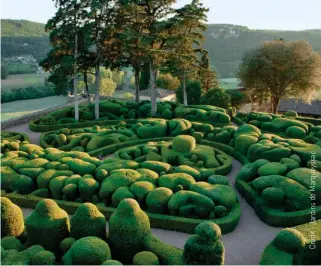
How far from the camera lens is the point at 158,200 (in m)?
16.7

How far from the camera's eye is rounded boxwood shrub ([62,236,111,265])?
1170cm

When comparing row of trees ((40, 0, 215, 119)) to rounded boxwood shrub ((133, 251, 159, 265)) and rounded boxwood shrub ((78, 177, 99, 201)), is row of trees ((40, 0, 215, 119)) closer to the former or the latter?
rounded boxwood shrub ((78, 177, 99, 201))

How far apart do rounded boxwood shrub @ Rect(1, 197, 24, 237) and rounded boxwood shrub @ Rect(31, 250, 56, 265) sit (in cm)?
256

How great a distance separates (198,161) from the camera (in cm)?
2311

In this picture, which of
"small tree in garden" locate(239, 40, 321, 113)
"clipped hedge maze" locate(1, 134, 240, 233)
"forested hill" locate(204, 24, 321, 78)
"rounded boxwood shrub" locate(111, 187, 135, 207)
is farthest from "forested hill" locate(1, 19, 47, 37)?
"rounded boxwood shrub" locate(111, 187, 135, 207)

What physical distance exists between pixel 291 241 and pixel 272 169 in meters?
6.95

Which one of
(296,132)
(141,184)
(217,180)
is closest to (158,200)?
(141,184)

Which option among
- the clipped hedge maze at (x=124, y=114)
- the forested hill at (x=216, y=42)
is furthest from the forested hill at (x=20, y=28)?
the clipped hedge maze at (x=124, y=114)

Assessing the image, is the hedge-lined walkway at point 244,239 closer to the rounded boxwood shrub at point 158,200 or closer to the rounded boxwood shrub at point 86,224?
the rounded boxwood shrub at point 158,200

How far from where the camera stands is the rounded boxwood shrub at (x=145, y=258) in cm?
1198

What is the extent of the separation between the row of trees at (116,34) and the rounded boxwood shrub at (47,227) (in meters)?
22.8

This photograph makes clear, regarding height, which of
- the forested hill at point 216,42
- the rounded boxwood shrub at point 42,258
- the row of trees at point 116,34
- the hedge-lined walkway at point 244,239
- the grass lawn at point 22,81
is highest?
the forested hill at point 216,42

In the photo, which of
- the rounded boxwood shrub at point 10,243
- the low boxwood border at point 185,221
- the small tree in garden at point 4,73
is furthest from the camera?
the small tree in garden at point 4,73

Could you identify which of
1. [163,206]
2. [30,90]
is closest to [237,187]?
[163,206]
